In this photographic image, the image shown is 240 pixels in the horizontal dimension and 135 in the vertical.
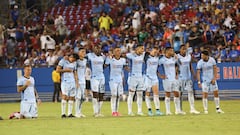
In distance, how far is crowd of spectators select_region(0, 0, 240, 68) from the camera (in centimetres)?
3638

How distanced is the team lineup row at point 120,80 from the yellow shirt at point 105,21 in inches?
629

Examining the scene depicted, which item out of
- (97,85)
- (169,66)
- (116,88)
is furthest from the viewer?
(169,66)

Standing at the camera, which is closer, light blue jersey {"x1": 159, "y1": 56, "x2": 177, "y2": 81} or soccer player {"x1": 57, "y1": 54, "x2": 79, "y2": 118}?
soccer player {"x1": 57, "y1": 54, "x2": 79, "y2": 118}

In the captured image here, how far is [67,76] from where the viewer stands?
986 inches

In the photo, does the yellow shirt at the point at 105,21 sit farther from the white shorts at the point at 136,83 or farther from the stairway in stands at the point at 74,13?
the white shorts at the point at 136,83

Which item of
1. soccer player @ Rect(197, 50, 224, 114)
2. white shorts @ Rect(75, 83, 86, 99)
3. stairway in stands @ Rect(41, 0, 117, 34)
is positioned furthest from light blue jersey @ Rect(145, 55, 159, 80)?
stairway in stands @ Rect(41, 0, 117, 34)

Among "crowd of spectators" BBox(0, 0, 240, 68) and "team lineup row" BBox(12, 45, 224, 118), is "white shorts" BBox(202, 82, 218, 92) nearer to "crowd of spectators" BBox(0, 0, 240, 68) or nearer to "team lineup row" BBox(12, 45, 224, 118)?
"team lineup row" BBox(12, 45, 224, 118)

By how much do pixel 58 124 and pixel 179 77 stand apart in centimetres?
668

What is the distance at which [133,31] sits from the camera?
1606 inches

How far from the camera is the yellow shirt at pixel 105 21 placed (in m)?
42.5

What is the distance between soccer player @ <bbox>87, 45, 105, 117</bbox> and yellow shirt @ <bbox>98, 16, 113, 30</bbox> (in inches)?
665

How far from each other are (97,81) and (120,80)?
33.0 inches

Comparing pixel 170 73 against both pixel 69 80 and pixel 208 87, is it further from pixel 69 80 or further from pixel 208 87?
pixel 69 80

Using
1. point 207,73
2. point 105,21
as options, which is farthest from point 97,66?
point 105,21
